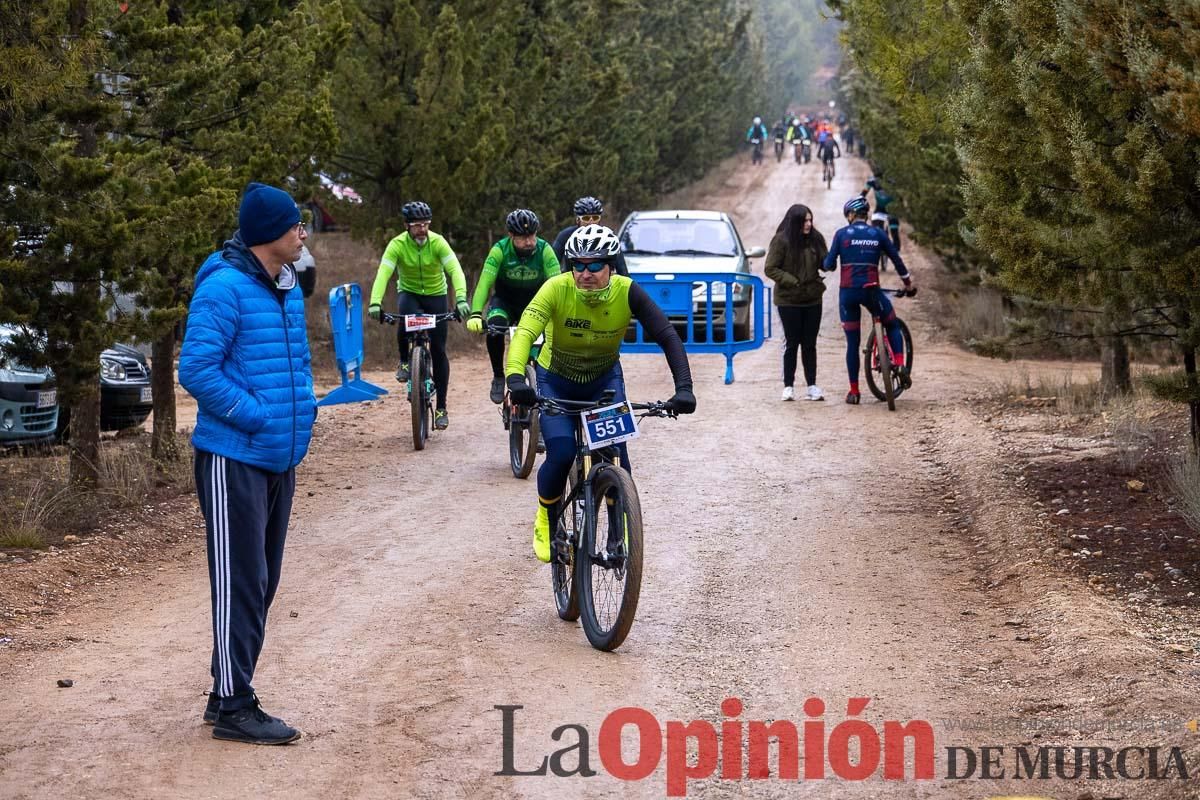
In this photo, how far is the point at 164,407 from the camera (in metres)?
13.0

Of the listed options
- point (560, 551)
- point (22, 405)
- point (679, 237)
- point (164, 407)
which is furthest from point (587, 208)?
point (679, 237)

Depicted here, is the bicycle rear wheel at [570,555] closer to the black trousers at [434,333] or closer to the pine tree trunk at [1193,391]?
the pine tree trunk at [1193,391]

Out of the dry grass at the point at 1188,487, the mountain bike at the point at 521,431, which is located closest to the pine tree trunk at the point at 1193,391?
the dry grass at the point at 1188,487

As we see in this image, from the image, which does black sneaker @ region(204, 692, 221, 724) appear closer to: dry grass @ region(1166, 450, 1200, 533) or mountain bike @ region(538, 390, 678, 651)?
mountain bike @ region(538, 390, 678, 651)

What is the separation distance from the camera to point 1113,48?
342 inches

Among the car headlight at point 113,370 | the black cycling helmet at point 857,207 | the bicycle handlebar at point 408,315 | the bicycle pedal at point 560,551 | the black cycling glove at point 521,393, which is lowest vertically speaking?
the bicycle pedal at point 560,551

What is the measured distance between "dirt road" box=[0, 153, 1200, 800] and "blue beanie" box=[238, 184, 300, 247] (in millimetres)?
1997

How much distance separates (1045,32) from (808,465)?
14.3 feet

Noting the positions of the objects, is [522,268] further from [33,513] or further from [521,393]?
[521,393]

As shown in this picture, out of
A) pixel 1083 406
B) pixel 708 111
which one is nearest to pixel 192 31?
pixel 1083 406

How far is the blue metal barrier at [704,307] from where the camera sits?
16.8 metres

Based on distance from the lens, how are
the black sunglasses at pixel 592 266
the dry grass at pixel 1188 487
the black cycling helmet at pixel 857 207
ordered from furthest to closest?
the black cycling helmet at pixel 857 207, the dry grass at pixel 1188 487, the black sunglasses at pixel 592 266

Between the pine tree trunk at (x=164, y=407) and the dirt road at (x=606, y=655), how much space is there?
1148mm

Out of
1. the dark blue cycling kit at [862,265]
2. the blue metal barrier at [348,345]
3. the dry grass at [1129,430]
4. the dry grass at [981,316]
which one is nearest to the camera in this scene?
the dry grass at [1129,430]
